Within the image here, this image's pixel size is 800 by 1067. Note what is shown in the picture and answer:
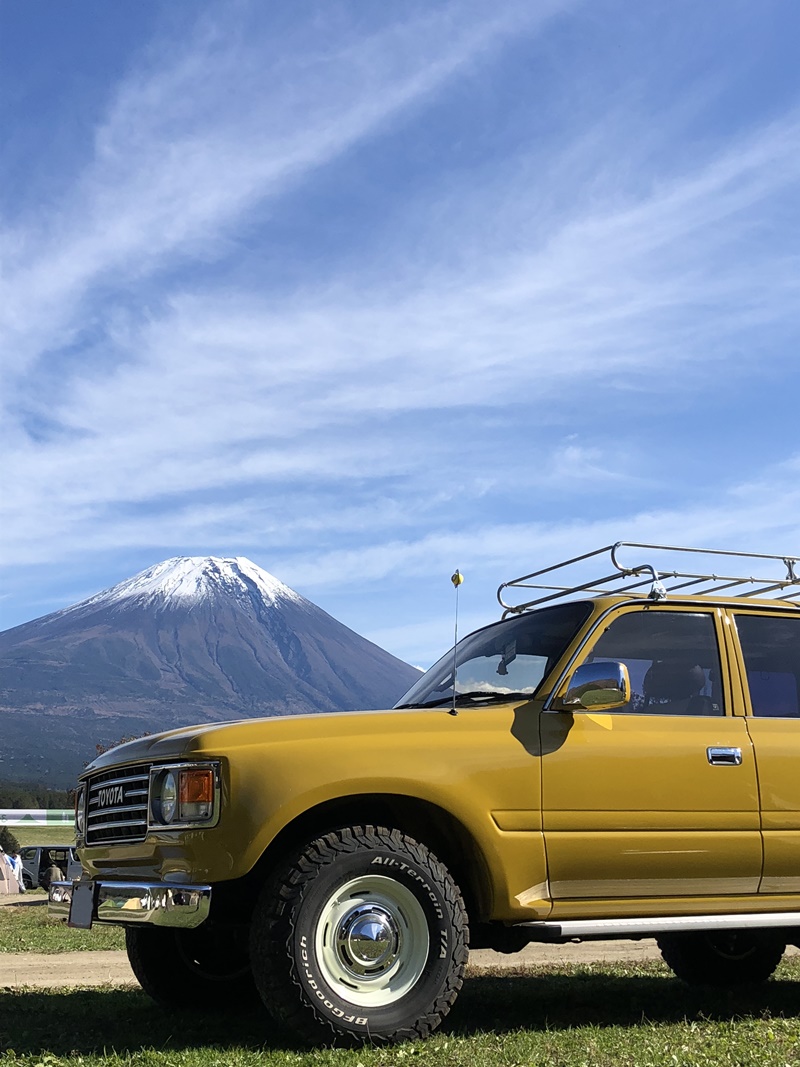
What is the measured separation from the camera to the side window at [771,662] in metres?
6.95

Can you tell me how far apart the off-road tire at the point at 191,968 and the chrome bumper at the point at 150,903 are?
125cm

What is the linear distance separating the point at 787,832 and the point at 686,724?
2.58 ft

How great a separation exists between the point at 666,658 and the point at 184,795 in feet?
8.87

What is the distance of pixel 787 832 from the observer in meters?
6.59

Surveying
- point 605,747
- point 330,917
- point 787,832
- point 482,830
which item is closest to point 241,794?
point 330,917

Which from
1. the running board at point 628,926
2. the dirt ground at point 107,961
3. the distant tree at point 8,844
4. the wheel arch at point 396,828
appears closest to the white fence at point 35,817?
the distant tree at point 8,844

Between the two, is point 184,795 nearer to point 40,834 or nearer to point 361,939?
point 361,939

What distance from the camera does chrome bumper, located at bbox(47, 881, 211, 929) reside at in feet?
17.9

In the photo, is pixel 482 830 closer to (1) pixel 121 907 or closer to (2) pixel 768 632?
(1) pixel 121 907

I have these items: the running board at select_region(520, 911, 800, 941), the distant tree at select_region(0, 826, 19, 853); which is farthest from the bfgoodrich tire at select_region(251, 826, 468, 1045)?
the distant tree at select_region(0, 826, 19, 853)

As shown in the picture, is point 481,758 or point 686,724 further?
point 686,724

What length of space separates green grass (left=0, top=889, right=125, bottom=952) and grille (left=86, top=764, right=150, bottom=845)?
16.1 ft

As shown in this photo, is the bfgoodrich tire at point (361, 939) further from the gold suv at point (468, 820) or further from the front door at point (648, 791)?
the front door at point (648, 791)

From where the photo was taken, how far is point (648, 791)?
6.30 meters
